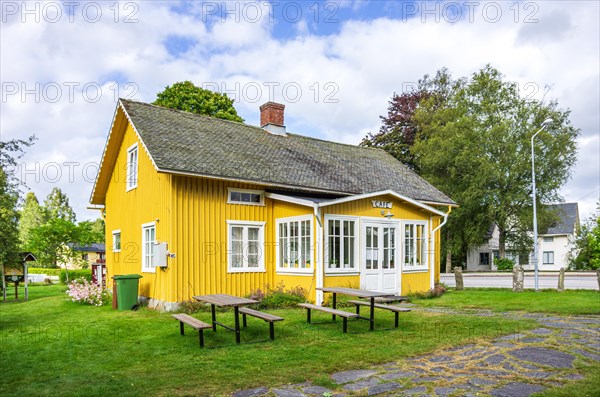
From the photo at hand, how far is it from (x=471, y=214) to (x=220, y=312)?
27.9 meters

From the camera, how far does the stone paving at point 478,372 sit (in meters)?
5.42

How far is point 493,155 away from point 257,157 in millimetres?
25103

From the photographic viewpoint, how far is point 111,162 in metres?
18.1

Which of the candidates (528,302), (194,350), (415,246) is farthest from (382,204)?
(194,350)

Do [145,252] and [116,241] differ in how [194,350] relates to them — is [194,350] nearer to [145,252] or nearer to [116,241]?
[145,252]

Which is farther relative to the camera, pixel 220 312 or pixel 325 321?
pixel 220 312

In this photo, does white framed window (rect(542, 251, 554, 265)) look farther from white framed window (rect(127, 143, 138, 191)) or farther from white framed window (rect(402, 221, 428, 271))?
white framed window (rect(127, 143, 138, 191))

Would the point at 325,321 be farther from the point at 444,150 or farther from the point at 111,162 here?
the point at 444,150

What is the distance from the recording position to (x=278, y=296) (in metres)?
13.2

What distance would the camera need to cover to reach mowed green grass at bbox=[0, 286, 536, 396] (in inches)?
233

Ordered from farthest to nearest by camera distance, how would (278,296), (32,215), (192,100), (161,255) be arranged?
1. (32,215)
2. (192,100)
3. (278,296)
4. (161,255)

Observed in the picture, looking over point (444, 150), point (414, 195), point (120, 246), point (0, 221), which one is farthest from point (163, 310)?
point (444, 150)

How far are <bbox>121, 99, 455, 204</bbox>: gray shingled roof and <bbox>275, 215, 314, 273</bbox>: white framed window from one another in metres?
Result: 1.26

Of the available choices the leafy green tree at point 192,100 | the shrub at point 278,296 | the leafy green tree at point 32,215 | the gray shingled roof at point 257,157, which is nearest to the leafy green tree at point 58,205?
the leafy green tree at point 32,215
